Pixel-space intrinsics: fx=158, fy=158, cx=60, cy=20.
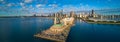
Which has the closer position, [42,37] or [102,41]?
[102,41]

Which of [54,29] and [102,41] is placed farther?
[54,29]

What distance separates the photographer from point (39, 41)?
56.7 feet

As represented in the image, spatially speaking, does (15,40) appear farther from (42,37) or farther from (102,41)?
(102,41)

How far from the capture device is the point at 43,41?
17234 millimetres

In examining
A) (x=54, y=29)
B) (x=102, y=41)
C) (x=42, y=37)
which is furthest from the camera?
(x=54, y=29)

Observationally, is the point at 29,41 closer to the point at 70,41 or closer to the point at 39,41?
the point at 39,41

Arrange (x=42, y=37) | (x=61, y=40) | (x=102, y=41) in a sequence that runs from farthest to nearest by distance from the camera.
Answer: (x=42, y=37)
(x=102, y=41)
(x=61, y=40)

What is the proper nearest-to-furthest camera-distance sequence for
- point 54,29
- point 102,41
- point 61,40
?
point 61,40
point 102,41
point 54,29

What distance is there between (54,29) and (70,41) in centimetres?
632

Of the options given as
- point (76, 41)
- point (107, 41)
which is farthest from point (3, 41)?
point (107, 41)

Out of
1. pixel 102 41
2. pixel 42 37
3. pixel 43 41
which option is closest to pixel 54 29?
pixel 42 37

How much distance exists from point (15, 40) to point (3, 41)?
4.25 feet

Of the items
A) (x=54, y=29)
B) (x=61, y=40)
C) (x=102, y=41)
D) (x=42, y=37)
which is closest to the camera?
(x=61, y=40)

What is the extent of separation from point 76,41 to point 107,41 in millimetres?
3555
